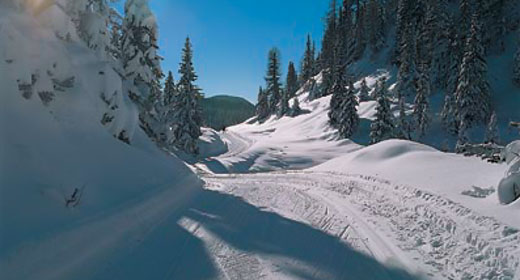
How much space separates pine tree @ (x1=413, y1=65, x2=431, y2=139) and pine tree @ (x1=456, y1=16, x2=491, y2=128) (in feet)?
10.4

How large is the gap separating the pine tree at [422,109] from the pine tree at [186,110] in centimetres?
2569

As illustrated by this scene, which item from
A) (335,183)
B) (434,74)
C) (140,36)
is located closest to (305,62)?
(434,74)

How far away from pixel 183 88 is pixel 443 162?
26.7 meters

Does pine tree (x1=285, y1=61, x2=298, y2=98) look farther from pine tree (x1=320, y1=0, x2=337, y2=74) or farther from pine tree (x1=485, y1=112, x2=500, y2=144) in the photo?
pine tree (x1=485, y1=112, x2=500, y2=144)

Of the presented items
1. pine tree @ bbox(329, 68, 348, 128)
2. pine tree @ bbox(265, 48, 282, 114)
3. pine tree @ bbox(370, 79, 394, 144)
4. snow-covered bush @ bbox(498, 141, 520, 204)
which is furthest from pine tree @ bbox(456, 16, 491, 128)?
pine tree @ bbox(265, 48, 282, 114)

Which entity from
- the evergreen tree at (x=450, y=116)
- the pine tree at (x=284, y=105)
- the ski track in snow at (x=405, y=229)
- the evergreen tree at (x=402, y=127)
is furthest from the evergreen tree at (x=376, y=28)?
the ski track in snow at (x=405, y=229)

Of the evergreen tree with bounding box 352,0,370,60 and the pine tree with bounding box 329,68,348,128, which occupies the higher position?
the evergreen tree with bounding box 352,0,370,60

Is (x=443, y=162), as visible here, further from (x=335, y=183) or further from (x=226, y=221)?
(x=226, y=221)

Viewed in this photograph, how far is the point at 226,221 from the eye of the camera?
6.84 m

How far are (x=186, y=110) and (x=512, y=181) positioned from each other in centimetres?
2896

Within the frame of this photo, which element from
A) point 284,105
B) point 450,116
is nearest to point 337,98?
point 450,116

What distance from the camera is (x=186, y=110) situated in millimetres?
31516

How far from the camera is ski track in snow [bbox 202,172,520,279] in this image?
176 inches

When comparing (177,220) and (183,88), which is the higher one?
(183,88)
